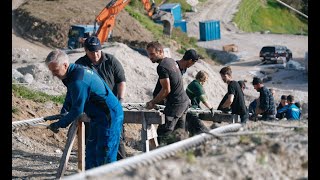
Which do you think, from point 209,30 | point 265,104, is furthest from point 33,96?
point 209,30

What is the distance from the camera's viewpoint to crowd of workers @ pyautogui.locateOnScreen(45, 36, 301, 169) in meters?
8.49

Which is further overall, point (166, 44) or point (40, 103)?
point (166, 44)

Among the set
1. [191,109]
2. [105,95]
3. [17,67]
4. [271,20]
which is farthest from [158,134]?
[271,20]

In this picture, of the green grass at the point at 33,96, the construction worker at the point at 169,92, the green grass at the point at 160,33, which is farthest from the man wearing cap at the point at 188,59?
the green grass at the point at 160,33

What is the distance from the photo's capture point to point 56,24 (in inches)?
1510

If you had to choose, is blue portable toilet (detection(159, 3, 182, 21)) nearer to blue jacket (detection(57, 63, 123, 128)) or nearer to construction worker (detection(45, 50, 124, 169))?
construction worker (detection(45, 50, 124, 169))

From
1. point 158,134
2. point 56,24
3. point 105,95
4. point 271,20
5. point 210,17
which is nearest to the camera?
point 105,95

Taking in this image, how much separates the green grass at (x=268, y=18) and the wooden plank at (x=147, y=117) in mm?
52369

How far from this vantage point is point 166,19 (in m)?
39.8

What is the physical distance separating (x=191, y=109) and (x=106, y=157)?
3.27 meters

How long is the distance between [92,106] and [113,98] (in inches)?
9.8

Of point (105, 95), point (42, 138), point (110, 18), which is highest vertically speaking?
point (110, 18)

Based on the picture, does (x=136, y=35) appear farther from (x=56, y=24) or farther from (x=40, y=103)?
(x=40, y=103)

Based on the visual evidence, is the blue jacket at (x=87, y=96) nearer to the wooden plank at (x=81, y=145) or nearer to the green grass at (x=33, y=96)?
the wooden plank at (x=81, y=145)
